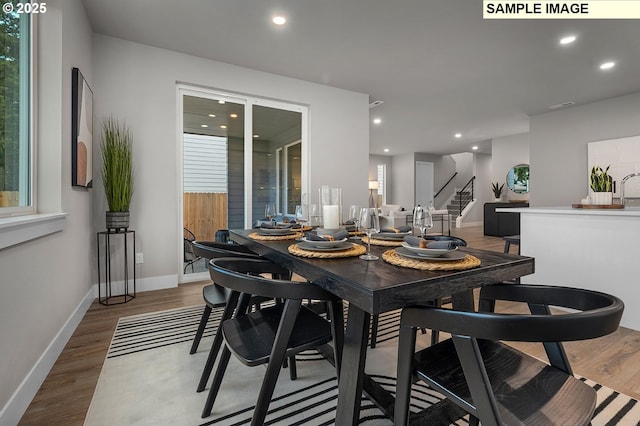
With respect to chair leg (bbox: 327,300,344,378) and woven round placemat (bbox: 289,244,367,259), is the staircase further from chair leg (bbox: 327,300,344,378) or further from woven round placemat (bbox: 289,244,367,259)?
chair leg (bbox: 327,300,344,378)

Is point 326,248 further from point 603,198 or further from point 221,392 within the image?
point 603,198

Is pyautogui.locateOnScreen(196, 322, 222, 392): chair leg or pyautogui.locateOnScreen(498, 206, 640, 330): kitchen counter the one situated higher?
pyautogui.locateOnScreen(498, 206, 640, 330): kitchen counter

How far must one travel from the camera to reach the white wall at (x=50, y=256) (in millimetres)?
1340

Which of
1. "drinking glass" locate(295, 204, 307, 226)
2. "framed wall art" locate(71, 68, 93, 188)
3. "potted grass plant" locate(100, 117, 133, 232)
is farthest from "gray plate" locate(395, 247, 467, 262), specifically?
"potted grass plant" locate(100, 117, 133, 232)

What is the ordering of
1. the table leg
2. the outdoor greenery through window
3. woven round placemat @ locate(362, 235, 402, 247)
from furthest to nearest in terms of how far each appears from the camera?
woven round placemat @ locate(362, 235, 402, 247)
the outdoor greenery through window
the table leg

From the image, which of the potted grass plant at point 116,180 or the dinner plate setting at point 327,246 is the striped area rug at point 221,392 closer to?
the dinner plate setting at point 327,246

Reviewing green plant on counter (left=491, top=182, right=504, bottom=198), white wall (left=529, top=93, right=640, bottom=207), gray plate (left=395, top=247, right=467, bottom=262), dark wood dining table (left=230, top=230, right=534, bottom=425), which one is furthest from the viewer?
green plant on counter (left=491, top=182, right=504, bottom=198)

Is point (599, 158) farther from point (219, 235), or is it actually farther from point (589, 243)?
point (219, 235)

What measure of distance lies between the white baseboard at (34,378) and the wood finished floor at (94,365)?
0.03m

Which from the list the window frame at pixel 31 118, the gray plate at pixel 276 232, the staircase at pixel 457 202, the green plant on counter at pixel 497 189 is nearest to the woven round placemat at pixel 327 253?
the gray plate at pixel 276 232

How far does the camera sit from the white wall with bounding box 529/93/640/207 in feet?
16.2

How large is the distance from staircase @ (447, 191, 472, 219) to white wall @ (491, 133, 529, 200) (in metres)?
2.98

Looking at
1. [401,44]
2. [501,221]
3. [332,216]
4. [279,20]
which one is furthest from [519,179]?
[332,216]

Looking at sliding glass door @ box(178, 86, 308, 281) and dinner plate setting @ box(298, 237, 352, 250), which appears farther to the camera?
sliding glass door @ box(178, 86, 308, 281)
